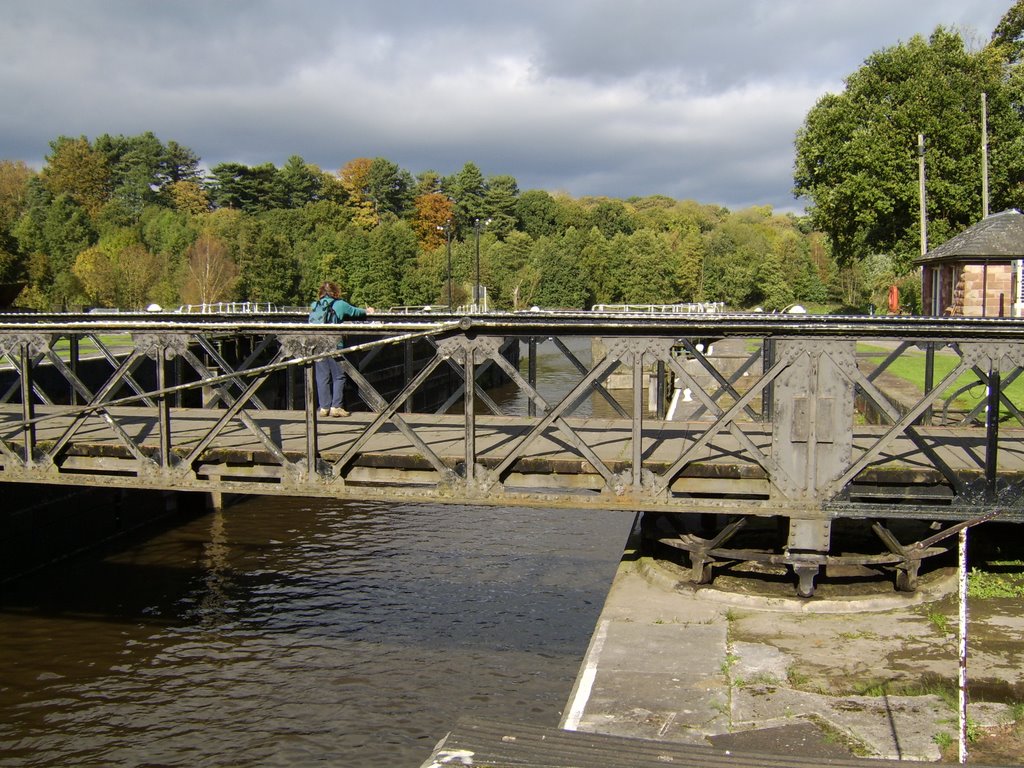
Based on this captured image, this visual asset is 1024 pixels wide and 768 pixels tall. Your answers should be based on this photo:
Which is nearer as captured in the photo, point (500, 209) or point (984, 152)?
point (984, 152)

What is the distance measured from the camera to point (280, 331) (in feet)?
29.9

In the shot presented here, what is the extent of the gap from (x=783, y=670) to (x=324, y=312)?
26.1 ft

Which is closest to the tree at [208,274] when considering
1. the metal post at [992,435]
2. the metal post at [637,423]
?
the metal post at [637,423]

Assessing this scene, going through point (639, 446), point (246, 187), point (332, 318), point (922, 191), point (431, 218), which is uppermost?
point (246, 187)

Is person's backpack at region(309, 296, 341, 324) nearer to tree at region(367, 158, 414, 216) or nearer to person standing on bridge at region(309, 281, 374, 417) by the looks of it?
person standing on bridge at region(309, 281, 374, 417)

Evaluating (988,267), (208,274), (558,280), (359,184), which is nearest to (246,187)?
(359,184)

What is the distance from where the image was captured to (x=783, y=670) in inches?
278

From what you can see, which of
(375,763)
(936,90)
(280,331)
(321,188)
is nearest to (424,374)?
(280,331)

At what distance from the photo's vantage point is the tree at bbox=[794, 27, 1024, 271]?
49344mm

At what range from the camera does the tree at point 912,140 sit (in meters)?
49.3

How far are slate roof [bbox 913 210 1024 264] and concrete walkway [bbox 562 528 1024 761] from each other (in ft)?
109

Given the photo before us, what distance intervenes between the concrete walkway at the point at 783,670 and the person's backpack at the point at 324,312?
5769 millimetres

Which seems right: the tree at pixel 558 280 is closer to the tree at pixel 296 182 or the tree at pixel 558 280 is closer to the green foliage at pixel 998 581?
the tree at pixel 296 182

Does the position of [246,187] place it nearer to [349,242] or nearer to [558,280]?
[349,242]
